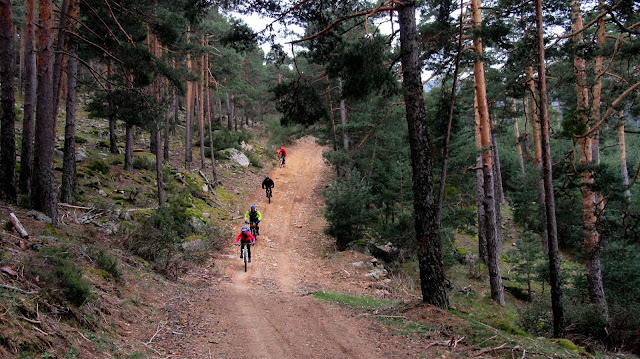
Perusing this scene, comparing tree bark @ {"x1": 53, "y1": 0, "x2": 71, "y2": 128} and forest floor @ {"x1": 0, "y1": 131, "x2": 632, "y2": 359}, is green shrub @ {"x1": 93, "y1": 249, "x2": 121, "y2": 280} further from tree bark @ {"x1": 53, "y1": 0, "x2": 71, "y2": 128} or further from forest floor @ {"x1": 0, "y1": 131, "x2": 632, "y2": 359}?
tree bark @ {"x1": 53, "y1": 0, "x2": 71, "y2": 128}

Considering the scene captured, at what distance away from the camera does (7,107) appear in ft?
33.1

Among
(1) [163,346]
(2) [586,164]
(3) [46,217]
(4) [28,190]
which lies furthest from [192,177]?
(2) [586,164]

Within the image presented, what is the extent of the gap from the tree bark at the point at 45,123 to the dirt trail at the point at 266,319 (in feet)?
14.1

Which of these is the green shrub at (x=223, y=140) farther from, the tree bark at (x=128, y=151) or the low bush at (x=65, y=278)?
the low bush at (x=65, y=278)

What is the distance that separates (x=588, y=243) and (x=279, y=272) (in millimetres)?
10378

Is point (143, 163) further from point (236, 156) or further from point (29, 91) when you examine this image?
point (236, 156)

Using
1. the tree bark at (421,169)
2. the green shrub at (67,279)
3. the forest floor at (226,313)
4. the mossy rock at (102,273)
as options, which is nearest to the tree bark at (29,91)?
the forest floor at (226,313)

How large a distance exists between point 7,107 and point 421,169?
10876 millimetres

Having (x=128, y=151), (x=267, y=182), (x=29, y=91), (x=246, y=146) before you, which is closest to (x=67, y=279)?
(x=29, y=91)

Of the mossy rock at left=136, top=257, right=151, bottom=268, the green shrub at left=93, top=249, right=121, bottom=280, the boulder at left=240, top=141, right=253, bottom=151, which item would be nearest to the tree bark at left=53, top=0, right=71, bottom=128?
the mossy rock at left=136, top=257, right=151, bottom=268

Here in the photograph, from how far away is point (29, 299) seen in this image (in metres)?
4.66

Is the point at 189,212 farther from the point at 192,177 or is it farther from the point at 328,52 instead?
the point at 328,52

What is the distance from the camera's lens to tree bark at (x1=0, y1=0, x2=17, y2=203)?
9562 millimetres

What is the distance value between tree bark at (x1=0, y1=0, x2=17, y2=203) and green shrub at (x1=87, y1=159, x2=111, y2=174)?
6.40 m
